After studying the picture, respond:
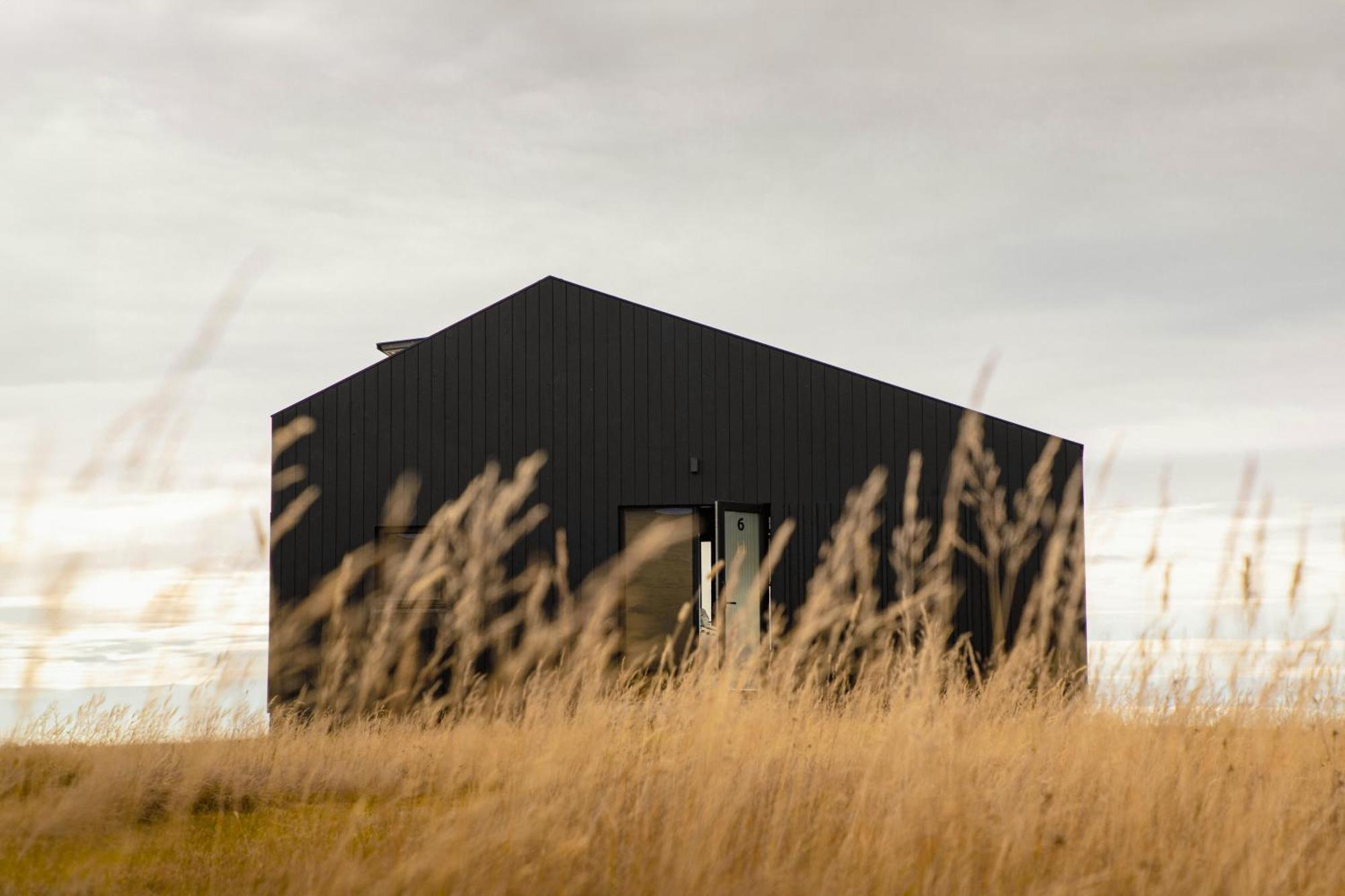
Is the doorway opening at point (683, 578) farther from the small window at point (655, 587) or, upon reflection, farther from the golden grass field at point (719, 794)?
the golden grass field at point (719, 794)

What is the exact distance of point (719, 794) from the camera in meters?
3.56

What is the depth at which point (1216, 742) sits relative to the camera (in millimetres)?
4559

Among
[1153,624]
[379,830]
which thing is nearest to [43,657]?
[379,830]

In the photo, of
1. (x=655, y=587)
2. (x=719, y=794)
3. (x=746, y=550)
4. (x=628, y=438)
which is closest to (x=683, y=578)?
(x=655, y=587)

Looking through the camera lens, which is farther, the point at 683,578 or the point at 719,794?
the point at 683,578

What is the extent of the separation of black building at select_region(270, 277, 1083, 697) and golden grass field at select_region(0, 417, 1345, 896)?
6148 mm

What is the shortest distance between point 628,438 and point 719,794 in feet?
28.7

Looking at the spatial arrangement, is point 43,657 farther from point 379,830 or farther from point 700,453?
point 700,453

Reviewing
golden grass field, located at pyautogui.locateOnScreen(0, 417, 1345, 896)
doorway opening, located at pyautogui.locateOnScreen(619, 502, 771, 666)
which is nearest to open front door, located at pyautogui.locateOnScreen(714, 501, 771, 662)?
doorway opening, located at pyautogui.locateOnScreen(619, 502, 771, 666)

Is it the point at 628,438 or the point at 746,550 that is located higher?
the point at 628,438

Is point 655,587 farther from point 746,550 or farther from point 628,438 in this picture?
point 628,438

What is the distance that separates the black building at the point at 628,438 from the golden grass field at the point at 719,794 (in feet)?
20.2

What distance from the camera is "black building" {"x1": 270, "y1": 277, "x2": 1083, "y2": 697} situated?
1163 centimetres

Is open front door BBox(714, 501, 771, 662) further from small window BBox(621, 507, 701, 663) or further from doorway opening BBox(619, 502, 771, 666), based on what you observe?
small window BBox(621, 507, 701, 663)
